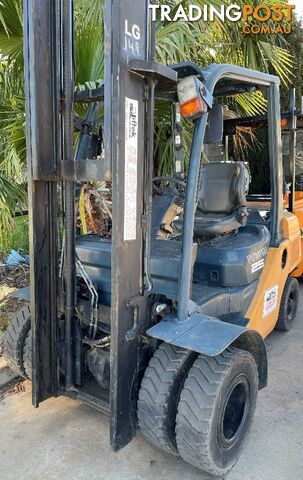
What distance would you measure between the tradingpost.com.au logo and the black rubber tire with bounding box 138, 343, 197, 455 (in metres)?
3.78

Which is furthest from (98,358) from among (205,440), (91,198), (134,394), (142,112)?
(142,112)

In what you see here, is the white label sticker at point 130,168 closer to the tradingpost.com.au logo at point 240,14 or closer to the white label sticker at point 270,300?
the white label sticker at point 270,300

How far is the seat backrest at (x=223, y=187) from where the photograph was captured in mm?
3824

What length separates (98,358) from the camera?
2902mm

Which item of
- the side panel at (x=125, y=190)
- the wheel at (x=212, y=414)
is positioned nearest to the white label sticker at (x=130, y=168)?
the side panel at (x=125, y=190)

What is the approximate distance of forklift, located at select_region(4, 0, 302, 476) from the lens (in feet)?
7.91

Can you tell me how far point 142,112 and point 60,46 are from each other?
71 cm

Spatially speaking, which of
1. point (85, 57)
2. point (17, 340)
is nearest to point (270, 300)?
point (17, 340)

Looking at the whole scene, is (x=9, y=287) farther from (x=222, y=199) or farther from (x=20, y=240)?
(x=222, y=199)

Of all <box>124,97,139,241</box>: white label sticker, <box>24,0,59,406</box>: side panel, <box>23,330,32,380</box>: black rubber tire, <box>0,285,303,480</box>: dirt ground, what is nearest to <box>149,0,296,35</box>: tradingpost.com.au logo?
<box>24,0,59,406</box>: side panel

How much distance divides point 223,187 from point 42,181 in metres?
1.72

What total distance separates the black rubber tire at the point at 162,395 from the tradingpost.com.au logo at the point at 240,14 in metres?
3.78

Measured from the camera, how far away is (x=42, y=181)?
280 cm

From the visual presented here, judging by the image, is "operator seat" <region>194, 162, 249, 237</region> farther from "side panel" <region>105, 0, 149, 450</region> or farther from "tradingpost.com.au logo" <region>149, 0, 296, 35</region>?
"tradingpost.com.au logo" <region>149, 0, 296, 35</region>
